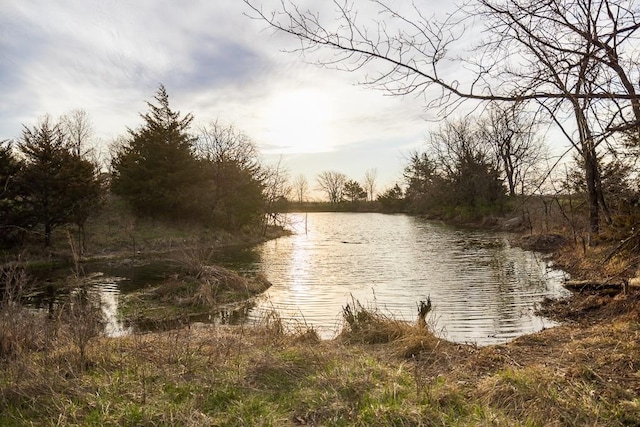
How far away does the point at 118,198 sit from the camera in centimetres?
3145

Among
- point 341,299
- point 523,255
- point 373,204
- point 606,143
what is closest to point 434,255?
point 523,255

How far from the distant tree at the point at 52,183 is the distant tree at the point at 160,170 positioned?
7.00 metres

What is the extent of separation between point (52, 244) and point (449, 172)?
1563 inches

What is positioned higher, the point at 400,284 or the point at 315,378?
the point at 315,378

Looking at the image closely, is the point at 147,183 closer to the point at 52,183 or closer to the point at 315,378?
the point at 52,183

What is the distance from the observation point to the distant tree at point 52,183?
68.5 ft

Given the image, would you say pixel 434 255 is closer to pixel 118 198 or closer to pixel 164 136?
pixel 164 136

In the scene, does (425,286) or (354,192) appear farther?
(354,192)

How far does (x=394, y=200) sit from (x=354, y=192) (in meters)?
13.4

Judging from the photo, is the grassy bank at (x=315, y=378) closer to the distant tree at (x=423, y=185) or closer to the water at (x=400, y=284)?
the water at (x=400, y=284)

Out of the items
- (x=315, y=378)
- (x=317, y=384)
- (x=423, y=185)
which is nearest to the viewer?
(x=317, y=384)

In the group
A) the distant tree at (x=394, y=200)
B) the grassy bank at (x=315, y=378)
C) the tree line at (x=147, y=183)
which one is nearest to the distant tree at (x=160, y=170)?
the tree line at (x=147, y=183)

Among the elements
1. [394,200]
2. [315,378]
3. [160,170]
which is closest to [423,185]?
[394,200]

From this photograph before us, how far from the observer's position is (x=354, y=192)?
89688 millimetres
